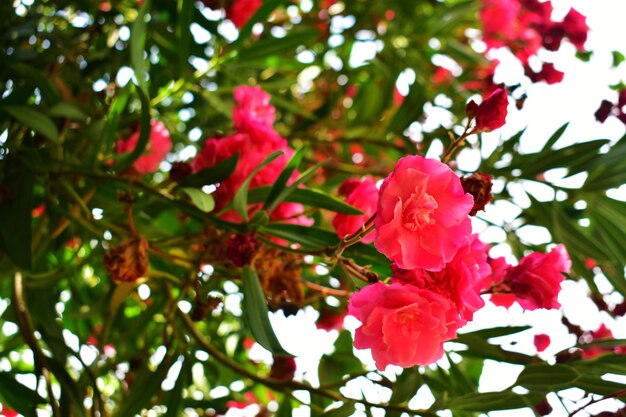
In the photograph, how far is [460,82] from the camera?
1.55 m

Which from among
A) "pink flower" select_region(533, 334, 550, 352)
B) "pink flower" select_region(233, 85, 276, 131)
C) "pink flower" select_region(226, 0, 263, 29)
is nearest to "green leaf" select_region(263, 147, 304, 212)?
"pink flower" select_region(233, 85, 276, 131)

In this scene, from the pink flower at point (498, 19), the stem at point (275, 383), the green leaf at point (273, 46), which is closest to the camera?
the stem at point (275, 383)

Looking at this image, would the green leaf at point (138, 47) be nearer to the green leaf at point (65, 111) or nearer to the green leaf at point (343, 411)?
the green leaf at point (65, 111)

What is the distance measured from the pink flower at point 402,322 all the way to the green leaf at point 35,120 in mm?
475

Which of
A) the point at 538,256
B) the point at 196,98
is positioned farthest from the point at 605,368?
the point at 196,98

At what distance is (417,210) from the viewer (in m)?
0.61

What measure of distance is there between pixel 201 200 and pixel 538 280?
372 mm

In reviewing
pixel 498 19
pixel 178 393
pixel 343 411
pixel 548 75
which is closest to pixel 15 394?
pixel 178 393

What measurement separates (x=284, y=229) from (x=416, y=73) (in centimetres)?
73

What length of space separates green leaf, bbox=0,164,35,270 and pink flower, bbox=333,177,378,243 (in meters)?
0.38

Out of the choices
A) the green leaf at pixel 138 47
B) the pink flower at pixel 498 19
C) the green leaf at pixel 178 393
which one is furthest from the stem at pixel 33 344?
the pink flower at pixel 498 19

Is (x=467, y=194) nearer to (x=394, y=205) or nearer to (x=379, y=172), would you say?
(x=394, y=205)

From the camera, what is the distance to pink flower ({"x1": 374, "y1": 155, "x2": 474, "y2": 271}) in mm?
606

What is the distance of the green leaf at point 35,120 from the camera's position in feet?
2.88
